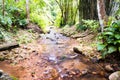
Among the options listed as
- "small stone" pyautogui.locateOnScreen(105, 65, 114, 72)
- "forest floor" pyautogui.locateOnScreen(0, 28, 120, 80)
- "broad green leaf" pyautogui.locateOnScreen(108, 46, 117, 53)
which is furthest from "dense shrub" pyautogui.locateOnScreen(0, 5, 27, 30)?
"small stone" pyautogui.locateOnScreen(105, 65, 114, 72)

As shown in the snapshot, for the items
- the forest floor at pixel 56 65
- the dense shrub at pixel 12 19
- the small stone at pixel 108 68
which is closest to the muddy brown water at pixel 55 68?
the forest floor at pixel 56 65

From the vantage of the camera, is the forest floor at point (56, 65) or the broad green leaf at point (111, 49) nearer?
the forest floor at point (56, 65)

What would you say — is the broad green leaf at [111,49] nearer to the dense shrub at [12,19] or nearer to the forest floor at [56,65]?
the forest floor at [56,65]

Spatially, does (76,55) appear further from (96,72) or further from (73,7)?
(73,7)

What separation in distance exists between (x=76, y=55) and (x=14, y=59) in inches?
97.2

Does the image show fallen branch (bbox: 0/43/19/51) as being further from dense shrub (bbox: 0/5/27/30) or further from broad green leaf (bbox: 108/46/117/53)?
broad green leaf (bbox: 108/46/117/53)

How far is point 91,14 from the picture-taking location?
11953mm

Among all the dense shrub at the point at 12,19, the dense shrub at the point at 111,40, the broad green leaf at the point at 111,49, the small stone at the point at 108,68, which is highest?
the dense shrub at the point at 12,19

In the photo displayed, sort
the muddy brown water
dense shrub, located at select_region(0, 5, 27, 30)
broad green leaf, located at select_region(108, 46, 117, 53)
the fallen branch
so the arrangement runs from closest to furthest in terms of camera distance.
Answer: the muddy brown water, broad green leaf, located at select_region(108, 46, 117, 53), the fallen branch, dense shrub, located at select_region(0, 5, 27, 30)

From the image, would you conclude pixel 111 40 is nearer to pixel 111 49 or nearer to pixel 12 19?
pixel 111 49

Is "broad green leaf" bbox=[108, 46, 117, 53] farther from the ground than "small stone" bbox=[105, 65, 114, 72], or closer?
farther from the ground

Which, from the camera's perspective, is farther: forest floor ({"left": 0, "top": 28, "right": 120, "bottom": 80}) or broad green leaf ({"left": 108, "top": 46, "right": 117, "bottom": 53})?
broad green leaf ({"left": 108, "top": 46, "right": 117, "bottom": 53})

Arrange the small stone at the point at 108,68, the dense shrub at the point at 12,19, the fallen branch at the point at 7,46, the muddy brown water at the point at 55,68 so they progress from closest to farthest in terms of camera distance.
Result: 1. the muddy brown water at the point at 55,68
2. the small stone at the point at 108,68
3. the fallen branch at the point at 7,46
4. the dense shrub at the point at 12,19

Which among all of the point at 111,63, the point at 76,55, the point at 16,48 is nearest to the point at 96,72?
the point at 111,63
